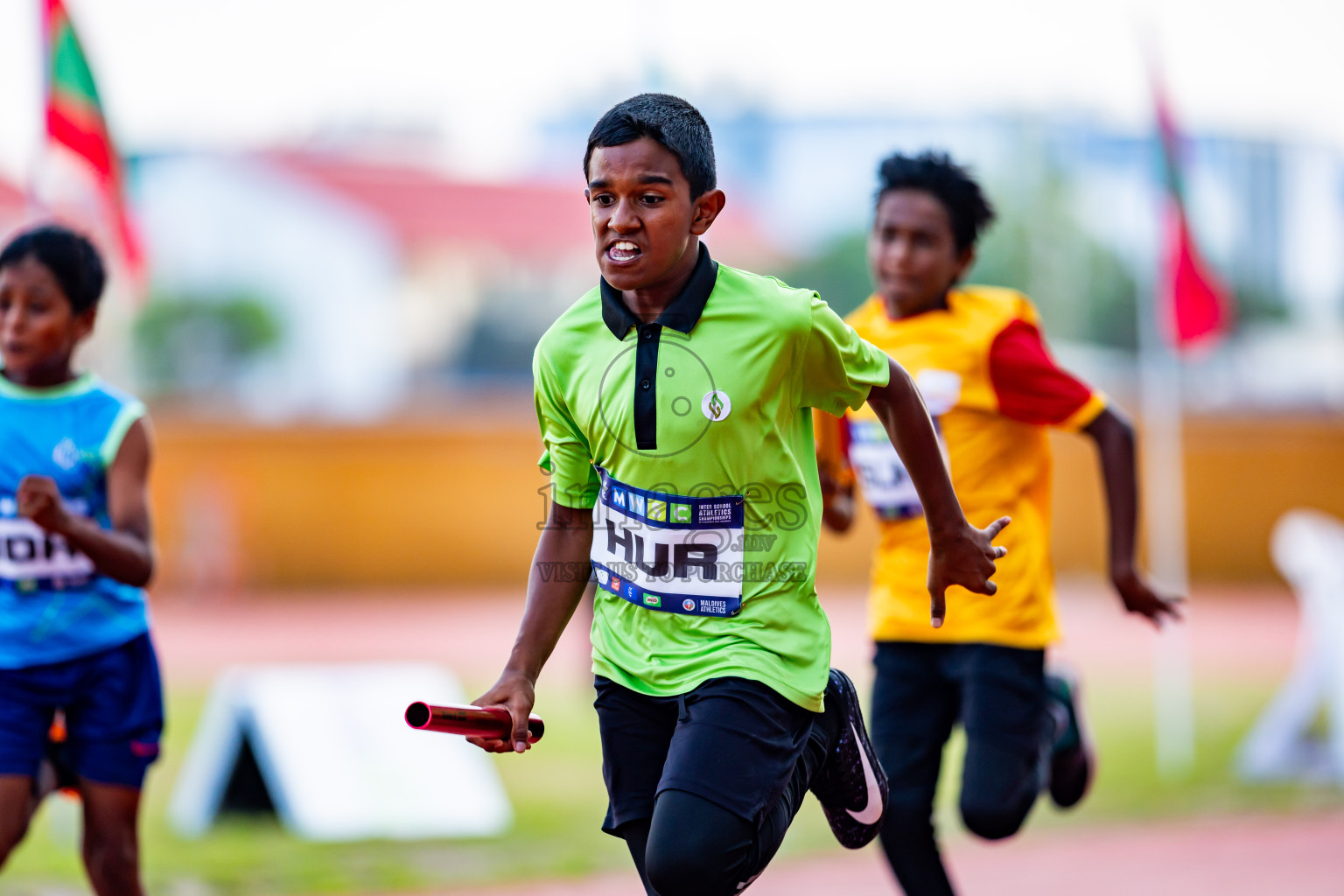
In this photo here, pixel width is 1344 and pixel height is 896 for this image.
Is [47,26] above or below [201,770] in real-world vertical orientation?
above

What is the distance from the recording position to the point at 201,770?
22.3ft

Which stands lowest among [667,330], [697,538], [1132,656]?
[1132,656]

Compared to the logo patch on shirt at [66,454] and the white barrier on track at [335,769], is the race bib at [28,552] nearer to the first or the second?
the logo patch on shirt at [66,454]

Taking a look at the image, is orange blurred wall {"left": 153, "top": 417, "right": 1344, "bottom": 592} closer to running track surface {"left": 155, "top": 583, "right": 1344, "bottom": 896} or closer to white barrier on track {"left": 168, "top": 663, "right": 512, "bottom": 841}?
running track surface {"left": 155, "top": 583, "right": 1344, "bottom": 896}

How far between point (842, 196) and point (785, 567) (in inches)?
1762

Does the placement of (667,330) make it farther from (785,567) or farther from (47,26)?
(47,26)

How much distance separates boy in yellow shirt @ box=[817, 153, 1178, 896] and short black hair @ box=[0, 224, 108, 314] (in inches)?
80.8

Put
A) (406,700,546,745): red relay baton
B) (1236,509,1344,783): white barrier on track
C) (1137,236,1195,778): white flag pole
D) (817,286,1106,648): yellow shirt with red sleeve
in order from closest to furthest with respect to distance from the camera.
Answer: (406,700,546,745): red relay baton, (817,286,1106,648): yellow shirt with red sleeve, (1236,509,1344,783): white barrier on track, (1137,236,1195,778): white flag pole

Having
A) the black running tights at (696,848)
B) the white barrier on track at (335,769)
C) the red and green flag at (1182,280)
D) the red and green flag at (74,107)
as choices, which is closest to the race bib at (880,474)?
the black running tights at (696,848)

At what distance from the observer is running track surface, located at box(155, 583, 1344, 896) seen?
575 centimetres

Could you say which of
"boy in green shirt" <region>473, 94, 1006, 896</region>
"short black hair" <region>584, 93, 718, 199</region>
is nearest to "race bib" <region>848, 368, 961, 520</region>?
"boy in green shirt" <region>473, 94, 1006, 896</region>

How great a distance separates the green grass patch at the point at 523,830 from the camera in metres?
5.76

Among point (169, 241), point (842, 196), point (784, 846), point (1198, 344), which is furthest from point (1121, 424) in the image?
point (842, 196)

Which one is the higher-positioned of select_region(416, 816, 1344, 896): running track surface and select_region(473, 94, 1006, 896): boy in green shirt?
select_region(473, 94, 1006, 896): boy in green shirt
